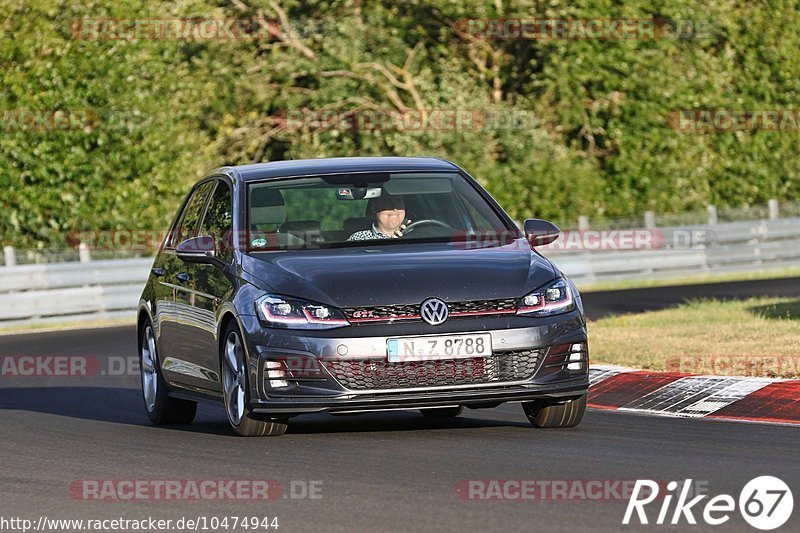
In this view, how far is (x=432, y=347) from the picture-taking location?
372 inches

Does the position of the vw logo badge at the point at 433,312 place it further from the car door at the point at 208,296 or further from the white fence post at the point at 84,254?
the white fence post at the point at 84,254

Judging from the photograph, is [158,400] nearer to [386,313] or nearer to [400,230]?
[400,230]

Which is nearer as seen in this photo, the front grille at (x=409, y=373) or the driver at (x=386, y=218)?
the front grille at (x=409, y=373)

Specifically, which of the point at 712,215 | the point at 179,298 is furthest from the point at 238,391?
the point at 712,215

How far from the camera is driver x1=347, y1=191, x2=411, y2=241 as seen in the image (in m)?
10.6

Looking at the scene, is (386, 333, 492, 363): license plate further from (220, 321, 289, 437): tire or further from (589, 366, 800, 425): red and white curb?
(589, 366, 800, 425): red and white curb

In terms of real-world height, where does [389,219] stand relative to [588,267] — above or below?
above

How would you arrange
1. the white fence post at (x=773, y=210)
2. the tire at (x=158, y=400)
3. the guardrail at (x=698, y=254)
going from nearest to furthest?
the tire at (x=158, y=400) → the guardrail at (x=698, y=254) → the white fence post at (x=773, y=210)

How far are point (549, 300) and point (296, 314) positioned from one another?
141 centimetres

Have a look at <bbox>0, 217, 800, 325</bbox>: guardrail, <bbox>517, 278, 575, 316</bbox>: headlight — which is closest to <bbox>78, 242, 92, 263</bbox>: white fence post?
<bbox>0, 217, 800, 325</bbox>: guardrail

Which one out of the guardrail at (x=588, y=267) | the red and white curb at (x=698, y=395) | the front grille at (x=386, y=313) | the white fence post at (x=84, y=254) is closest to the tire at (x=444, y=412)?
the red and white curb at (x=698, y=395)

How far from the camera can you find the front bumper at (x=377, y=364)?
9438 millimetres

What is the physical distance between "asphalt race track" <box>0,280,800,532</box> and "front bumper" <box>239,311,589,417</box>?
251mm

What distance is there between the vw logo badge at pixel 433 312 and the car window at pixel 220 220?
1523 mm
